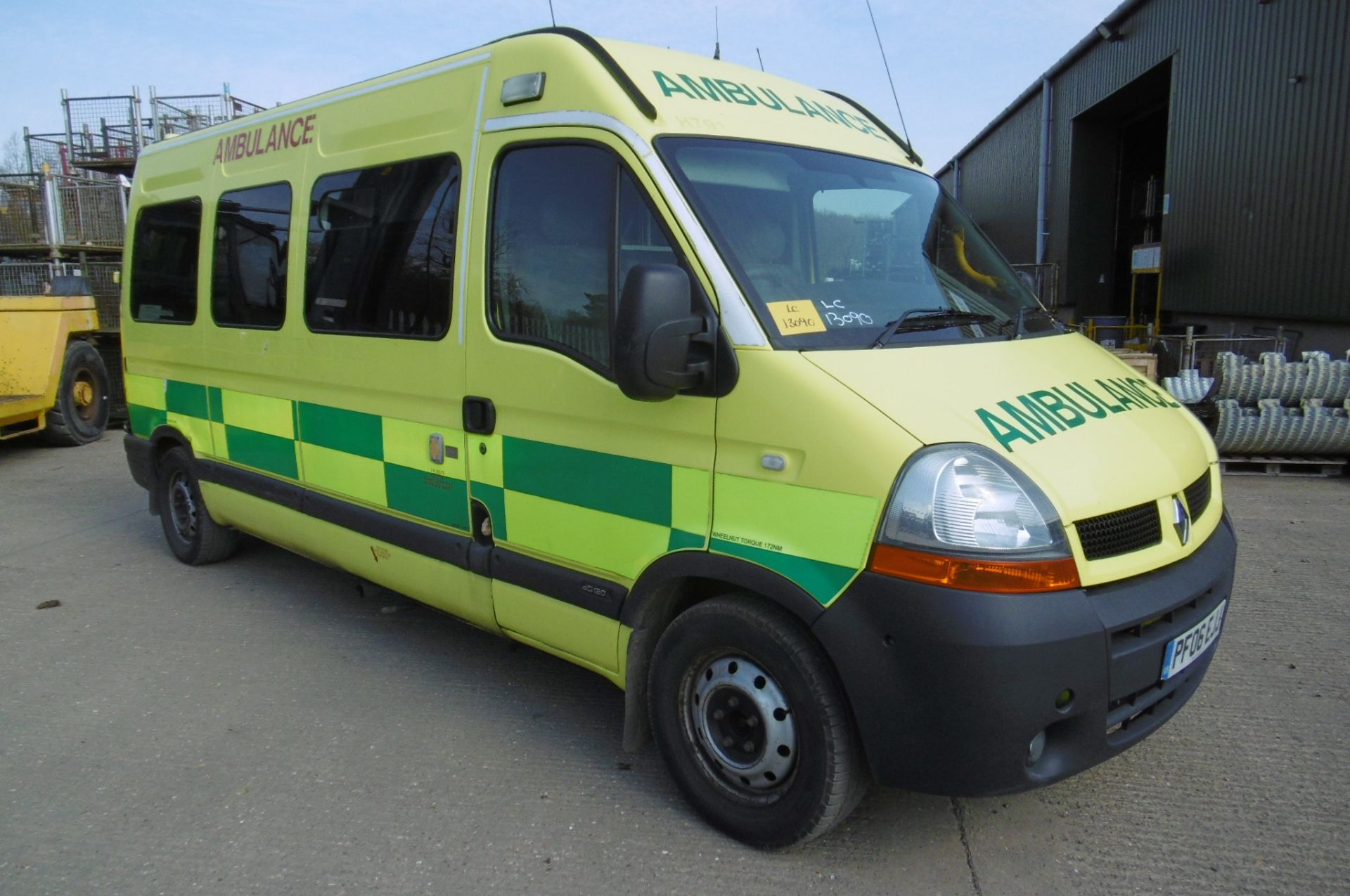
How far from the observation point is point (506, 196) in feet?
10.7

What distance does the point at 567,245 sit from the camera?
3.04 metres

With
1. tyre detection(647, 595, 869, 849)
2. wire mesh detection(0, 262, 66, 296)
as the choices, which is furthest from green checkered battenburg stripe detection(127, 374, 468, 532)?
wire mesh detection(0, 262, 66, 296)

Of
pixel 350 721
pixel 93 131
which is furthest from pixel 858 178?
pixel 93 131

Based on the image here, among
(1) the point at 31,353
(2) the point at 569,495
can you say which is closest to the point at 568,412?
(2) the point at 569,495

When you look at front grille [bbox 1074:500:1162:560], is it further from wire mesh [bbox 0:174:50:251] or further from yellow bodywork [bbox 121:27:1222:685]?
wire mesh [bbox 0:174:50:251]

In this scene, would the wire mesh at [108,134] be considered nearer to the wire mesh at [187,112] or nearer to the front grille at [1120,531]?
the wire mesh at [187,112]

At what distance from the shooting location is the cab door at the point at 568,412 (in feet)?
9.14

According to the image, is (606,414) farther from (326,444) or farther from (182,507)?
(182,507)

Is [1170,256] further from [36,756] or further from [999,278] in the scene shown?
[36,756]

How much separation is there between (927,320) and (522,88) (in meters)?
1.55

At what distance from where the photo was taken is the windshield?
270cm

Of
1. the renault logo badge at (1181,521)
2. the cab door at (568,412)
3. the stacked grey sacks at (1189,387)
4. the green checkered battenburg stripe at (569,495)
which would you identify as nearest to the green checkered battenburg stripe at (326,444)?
the green checkered battenburg stripe at (569,495)

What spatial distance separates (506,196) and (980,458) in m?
1.86

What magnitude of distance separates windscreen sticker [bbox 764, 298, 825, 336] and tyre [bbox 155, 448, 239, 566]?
4022mm
